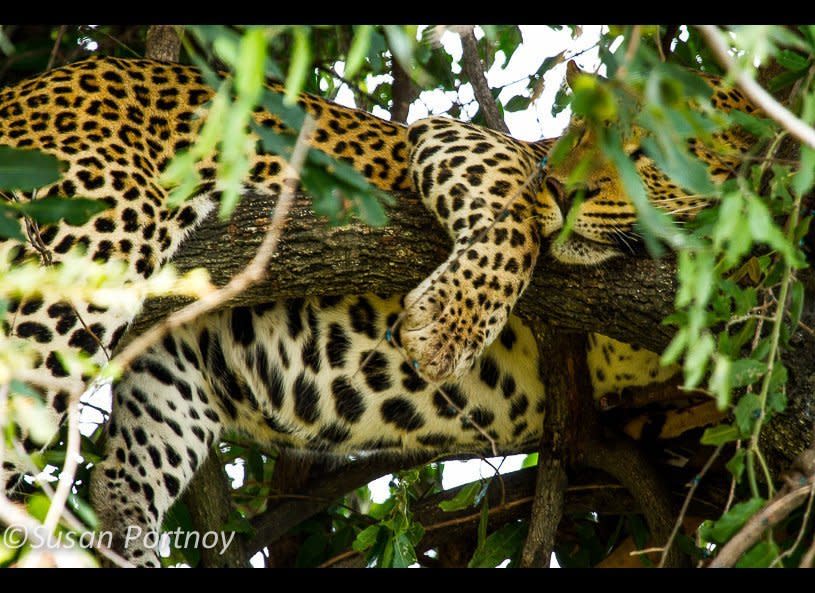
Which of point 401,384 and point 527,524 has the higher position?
point 401,384

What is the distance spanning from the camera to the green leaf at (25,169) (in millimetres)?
2559

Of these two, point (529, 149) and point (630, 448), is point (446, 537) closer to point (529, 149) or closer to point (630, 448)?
point (630, 448)

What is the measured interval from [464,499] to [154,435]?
135 cm

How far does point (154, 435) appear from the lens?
4.96 m

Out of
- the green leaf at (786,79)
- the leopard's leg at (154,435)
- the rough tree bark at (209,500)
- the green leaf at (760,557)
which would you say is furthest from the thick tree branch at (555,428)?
the green leaf at (760,557)

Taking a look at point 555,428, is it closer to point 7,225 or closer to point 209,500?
point 209,500

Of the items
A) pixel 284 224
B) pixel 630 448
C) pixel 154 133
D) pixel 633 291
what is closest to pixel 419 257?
pixel 284 224

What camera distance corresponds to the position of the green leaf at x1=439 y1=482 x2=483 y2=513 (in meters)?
5.25

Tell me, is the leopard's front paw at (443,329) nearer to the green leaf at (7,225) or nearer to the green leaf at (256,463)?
the green leaf at (7,225)

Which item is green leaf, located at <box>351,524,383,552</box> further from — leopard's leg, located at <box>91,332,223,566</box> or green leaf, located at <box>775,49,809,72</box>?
green leaf, located at <box>775,49,809,72</box>

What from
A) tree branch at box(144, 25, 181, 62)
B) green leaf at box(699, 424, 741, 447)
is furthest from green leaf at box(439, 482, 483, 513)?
tree branch at box(144, 25, 181, 62)

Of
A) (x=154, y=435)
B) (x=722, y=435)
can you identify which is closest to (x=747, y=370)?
(x=722, y=435)

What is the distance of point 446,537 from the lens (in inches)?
218
